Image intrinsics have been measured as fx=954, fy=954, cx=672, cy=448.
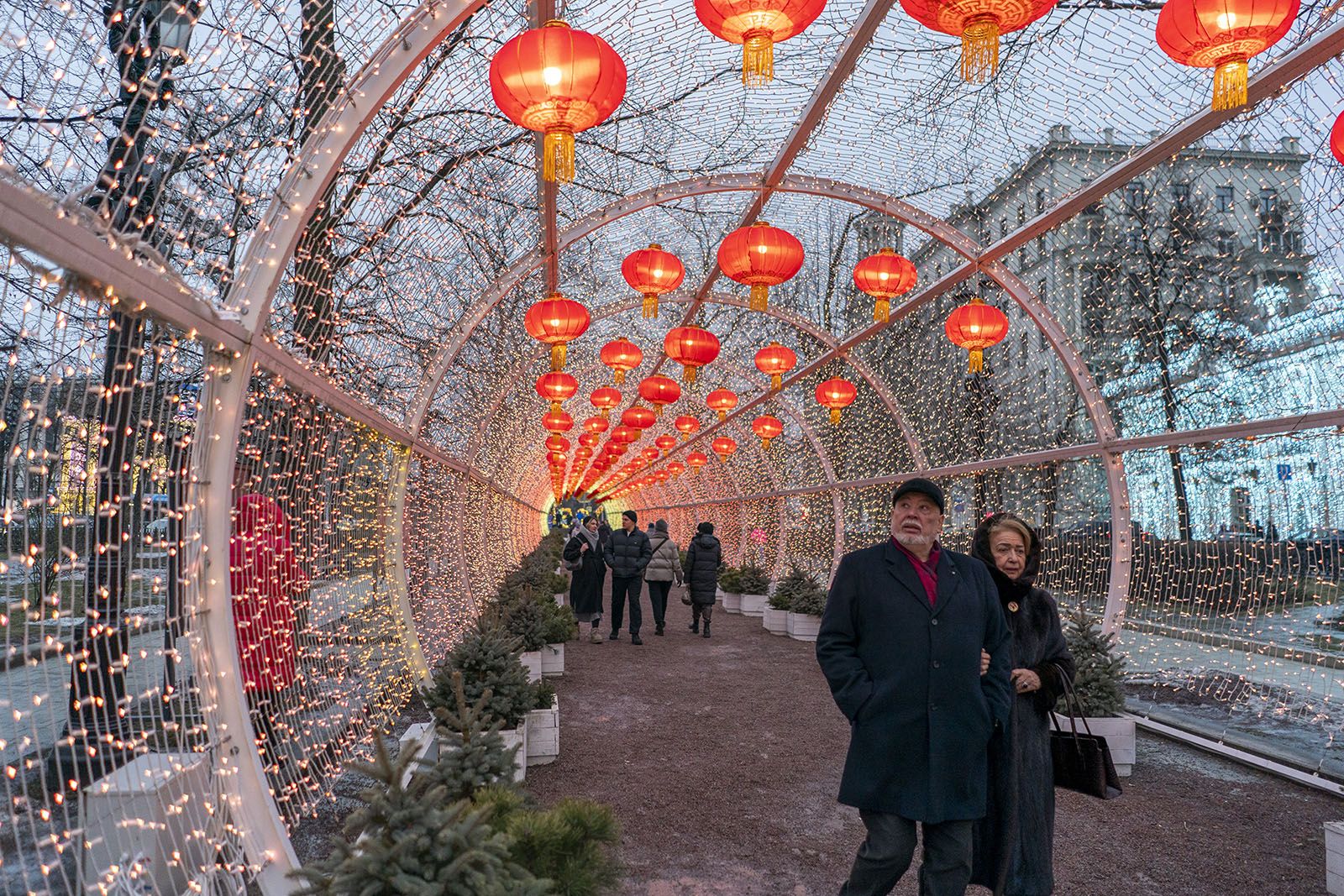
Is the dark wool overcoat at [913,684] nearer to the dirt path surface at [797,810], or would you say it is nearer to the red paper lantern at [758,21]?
the dirt path surface at [797,810]

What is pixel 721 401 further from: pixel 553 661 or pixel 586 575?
pixel 553 661

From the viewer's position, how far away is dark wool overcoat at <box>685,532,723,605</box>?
14.0m

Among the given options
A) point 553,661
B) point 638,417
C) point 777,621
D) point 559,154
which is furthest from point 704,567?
point 559,154

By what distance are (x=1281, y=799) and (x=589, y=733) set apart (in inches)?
189

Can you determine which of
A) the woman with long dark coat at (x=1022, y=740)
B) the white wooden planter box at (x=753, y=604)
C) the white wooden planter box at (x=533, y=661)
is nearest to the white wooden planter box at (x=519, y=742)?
the white wooden planter box at (x=533, y=661)

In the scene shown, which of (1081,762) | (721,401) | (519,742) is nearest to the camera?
(1081,762)

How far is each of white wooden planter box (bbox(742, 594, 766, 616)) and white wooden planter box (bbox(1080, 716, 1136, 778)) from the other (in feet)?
35.3

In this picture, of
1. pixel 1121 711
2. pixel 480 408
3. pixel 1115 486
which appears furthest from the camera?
pixel 480 408

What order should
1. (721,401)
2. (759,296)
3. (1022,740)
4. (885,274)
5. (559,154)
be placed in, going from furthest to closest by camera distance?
(721,401), (885,274), (759,296), (559,154), (1022,740)

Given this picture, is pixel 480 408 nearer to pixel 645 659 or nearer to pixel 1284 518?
pixel 645 659

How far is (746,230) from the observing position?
7.10 metres

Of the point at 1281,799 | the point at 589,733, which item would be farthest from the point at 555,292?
the point at 1281,799

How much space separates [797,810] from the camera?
5719 mm

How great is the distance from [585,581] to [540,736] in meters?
7.40
